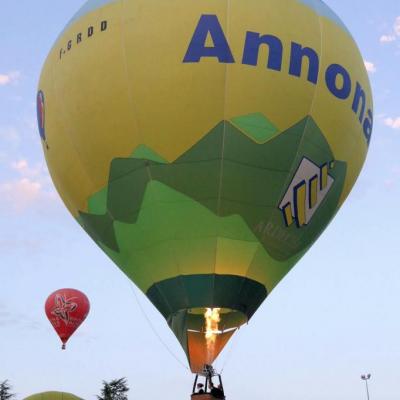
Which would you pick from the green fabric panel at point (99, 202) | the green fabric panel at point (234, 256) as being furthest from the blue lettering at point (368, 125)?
the green fabric panel at point (99, 202)

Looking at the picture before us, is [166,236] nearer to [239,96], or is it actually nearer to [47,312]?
[239,96]

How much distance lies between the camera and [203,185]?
14.7m

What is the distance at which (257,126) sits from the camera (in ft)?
48.2

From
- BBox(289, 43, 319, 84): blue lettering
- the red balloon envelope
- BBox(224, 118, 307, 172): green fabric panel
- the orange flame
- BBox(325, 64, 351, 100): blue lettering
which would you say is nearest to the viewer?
BBox(224, 118, 307, 172): green fabric panel

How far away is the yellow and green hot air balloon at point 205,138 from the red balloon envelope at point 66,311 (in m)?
11.3

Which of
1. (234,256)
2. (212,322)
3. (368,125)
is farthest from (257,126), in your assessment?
(212,322)

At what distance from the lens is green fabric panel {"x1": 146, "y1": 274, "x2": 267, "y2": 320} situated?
15031mm

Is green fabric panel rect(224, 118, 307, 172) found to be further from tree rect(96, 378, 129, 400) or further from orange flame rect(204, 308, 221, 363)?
tree rect(96, 378, 129, 400)

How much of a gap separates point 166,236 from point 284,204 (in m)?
2.44

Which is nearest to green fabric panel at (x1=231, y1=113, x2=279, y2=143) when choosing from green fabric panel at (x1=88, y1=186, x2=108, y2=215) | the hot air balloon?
green fabric panel at (x1=88, y1=186, x2=108, y2=215)

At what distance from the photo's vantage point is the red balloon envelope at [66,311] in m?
26.7

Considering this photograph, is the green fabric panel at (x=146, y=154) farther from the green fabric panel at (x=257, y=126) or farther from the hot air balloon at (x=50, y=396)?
the hot air balloon at (x=50, y=396)

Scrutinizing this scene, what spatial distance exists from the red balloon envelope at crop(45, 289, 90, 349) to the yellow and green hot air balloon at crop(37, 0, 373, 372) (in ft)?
37.0

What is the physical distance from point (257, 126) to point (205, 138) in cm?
104
